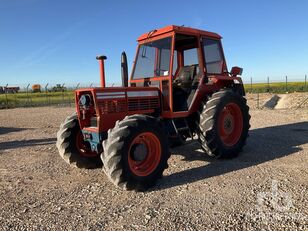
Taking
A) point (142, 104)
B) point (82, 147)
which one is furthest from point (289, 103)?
point (82, 147)

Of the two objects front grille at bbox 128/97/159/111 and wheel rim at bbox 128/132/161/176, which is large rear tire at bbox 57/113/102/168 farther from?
wheel rim at bbox 128/132/161/176

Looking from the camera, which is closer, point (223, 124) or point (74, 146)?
point (74, 146)

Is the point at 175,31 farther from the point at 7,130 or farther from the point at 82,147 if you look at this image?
the point at 7,130

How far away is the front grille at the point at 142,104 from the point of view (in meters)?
5.79

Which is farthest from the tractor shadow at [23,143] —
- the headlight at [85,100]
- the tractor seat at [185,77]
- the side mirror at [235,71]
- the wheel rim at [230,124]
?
the side mirror at [235,71]

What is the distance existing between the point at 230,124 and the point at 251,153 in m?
0.90

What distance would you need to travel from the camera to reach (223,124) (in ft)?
22.7

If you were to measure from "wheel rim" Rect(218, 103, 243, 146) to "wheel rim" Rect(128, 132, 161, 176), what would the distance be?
2.02m

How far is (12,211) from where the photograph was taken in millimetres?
4461

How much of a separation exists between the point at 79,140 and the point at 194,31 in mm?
3325

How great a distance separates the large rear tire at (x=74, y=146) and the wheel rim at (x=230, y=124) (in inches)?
111

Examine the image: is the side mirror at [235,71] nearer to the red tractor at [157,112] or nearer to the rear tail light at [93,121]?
the red tractor at [157,112]

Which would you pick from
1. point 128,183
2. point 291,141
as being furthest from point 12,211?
point 291,141

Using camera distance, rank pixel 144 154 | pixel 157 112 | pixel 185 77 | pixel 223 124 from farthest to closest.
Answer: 1. pixel 223 124
2. pixel 185 77
3. pixel 157 112
4. pixel 144 154
